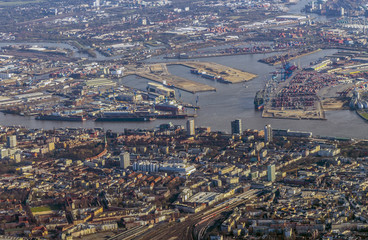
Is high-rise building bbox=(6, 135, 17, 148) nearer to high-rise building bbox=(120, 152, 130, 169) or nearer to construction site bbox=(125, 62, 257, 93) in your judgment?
high-rise building bbox=(120, 152, 130, 169)

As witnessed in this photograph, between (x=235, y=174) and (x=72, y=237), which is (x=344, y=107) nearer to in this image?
Result: (x=235, y=174)

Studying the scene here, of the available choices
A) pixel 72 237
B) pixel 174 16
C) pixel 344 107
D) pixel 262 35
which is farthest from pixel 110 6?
pixel 72 237

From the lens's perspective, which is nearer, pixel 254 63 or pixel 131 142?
pixel 131 142

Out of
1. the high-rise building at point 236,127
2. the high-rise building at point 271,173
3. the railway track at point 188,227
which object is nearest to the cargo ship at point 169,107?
the high-rise building at point 236,127

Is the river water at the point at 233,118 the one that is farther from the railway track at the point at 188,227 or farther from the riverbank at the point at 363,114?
the railway track at the point at 188,227

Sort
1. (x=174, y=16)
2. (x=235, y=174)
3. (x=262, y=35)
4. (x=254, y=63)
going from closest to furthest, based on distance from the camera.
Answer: (x=235, y=174), (x=254, y=63), (x=262, y=35), (x=174, y=16)

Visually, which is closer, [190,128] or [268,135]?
[268,135]

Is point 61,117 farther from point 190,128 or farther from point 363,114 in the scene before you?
point 363,114

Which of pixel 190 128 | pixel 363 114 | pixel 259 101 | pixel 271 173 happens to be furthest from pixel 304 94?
pixel 271 173

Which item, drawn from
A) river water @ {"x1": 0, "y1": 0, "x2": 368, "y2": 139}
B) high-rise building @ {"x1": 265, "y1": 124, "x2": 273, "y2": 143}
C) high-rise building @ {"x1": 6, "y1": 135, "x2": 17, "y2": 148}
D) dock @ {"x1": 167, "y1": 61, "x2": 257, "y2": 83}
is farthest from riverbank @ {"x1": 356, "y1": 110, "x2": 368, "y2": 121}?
high-rise building @ {"x1": 6, "y1": 135, "x2": 17, "y2": 148}
